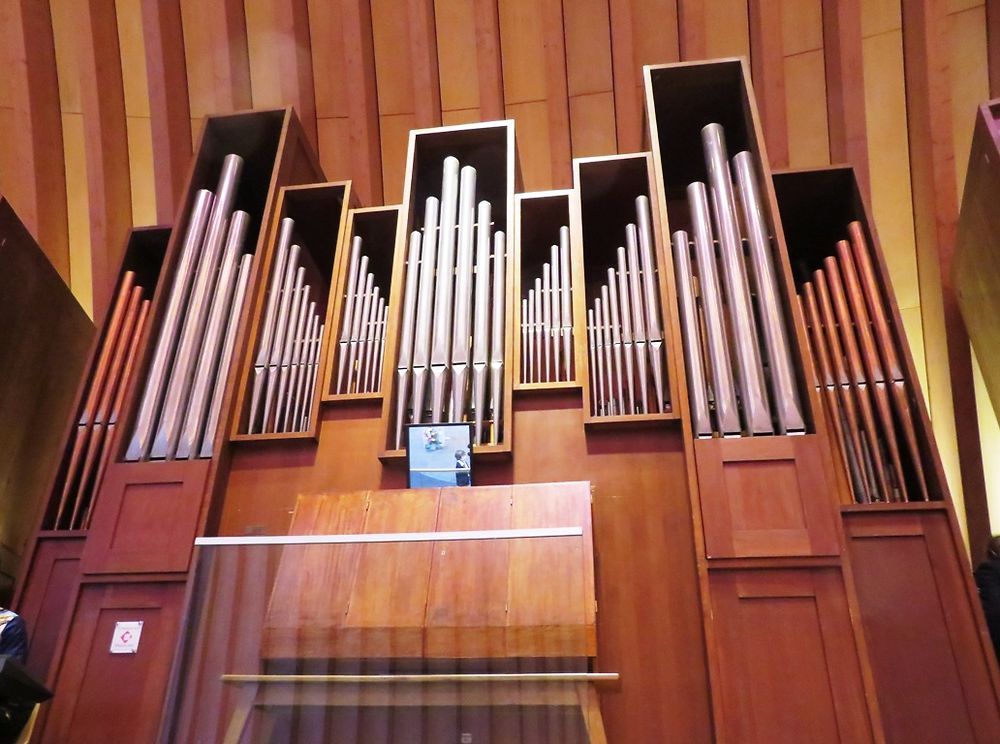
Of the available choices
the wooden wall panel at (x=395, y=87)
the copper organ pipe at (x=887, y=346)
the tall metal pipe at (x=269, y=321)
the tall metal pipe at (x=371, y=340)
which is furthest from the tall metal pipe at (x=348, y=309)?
the copper organ pipe at (x=887, y=346)

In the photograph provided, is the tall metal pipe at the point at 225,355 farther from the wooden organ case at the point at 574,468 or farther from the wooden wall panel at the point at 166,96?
the wooden wall panel at the point at 166,96

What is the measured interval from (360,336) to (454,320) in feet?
1.67

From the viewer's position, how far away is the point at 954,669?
3262 millimetres

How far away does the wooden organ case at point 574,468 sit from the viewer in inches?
113

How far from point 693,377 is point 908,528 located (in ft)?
3.58

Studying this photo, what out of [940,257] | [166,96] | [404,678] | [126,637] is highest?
[166,96]

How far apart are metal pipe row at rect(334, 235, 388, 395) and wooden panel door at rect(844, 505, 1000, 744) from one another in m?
2.35

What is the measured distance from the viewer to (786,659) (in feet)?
10.3

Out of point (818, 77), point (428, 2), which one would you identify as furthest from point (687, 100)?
point (428, 2)

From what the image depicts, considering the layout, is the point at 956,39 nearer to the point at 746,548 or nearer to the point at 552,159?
the point at 552,159

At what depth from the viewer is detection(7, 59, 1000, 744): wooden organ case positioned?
113 inches

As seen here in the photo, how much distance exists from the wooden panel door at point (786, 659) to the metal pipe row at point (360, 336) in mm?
1965

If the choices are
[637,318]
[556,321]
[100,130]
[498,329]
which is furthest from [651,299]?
[100,130]

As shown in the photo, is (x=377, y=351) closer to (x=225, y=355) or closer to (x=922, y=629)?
(x=225, y=355)
